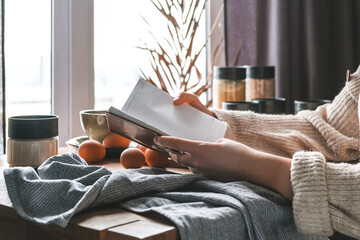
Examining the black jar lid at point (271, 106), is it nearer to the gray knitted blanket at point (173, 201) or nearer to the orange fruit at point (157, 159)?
the orange fruit at point (157, 159)

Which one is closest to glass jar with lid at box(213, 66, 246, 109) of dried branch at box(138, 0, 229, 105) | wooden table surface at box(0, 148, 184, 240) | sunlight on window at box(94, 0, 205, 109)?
dried branch at box(138, 0, 229, 105)

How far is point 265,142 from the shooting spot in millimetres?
1313

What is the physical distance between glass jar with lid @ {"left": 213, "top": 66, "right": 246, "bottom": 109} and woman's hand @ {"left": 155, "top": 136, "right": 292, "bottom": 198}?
715 millimetres

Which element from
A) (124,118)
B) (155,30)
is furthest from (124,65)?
(124,118)

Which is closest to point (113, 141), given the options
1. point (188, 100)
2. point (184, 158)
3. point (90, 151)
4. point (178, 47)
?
point (90, 151)

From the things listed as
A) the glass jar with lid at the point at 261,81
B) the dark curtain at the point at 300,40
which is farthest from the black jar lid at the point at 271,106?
the dark curtain at the point at 300,40

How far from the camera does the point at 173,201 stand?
2.87 feet

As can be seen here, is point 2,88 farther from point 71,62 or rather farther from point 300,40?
point 300,40

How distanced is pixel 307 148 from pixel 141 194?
575mm

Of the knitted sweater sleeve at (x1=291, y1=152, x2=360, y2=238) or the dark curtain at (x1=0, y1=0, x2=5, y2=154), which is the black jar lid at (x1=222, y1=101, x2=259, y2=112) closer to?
the knitted sweater sleeve at (x1=291, y1=152, x2=360, y2=238)

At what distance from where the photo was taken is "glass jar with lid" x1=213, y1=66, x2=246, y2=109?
172cm

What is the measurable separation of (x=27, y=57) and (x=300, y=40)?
1.11 meters

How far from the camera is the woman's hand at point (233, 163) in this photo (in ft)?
3.17

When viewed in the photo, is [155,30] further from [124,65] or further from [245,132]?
[245,132]
